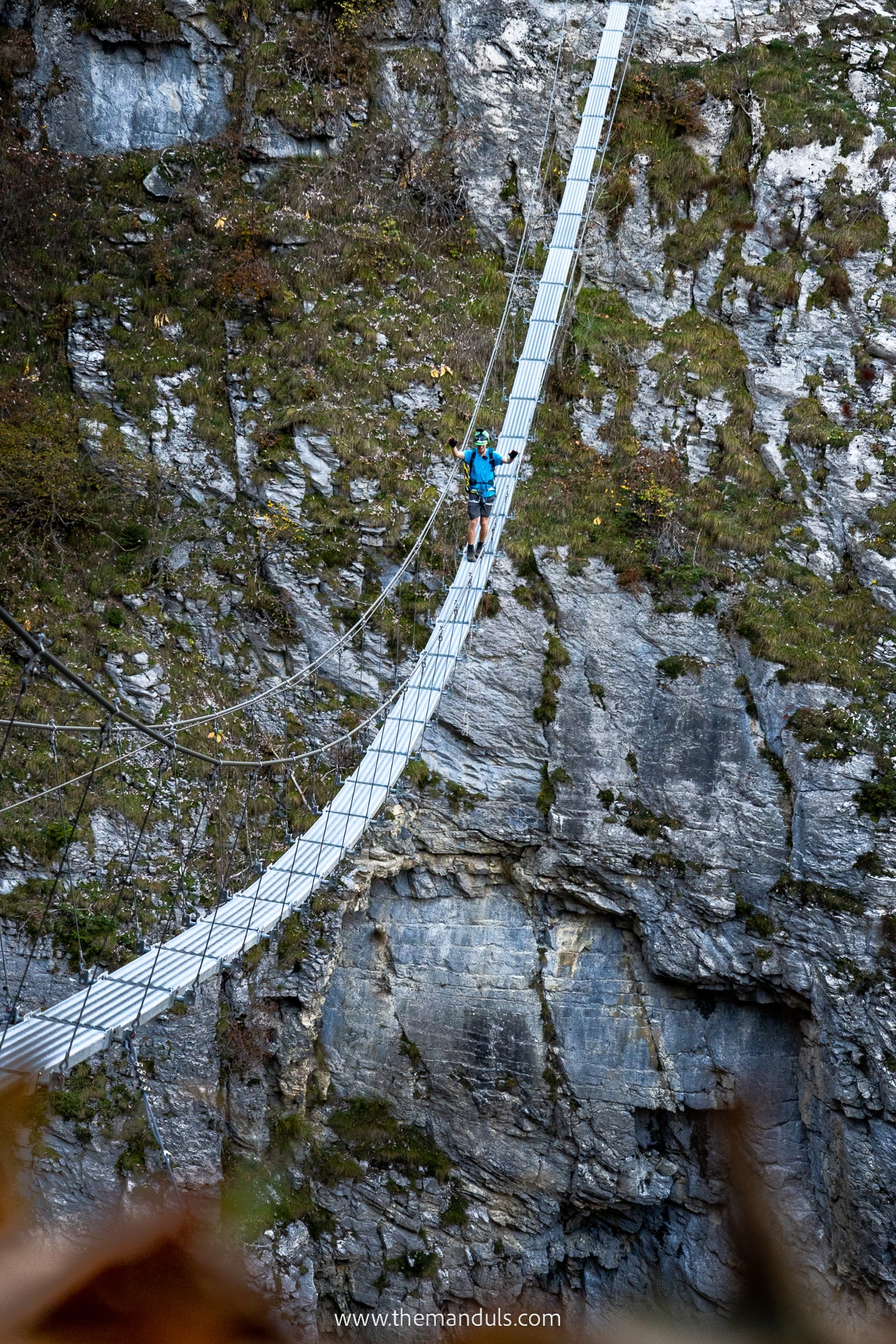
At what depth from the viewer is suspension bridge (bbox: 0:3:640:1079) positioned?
7070mm

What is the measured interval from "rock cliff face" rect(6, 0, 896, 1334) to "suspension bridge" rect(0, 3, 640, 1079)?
831 millimetres

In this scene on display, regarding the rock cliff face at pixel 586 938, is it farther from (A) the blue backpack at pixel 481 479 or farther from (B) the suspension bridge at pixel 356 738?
(A) the blue backpack at pixel 481 479

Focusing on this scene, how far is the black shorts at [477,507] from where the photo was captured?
10789mm

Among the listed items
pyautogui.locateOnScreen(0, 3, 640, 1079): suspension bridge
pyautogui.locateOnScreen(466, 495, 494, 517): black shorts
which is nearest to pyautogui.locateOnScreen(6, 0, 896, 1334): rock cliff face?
pyautogui.locateOnScreen(0, 3, 640, 1079): suspension bridge

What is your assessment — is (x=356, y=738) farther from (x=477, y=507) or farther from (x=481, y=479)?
(x=481, y=479)

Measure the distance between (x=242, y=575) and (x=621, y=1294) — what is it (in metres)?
8.36

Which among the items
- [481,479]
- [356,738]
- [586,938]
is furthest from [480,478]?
[586,938]

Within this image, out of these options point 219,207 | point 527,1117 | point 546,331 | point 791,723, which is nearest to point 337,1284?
point 527,1117

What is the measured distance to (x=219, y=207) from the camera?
1402 centimetres
